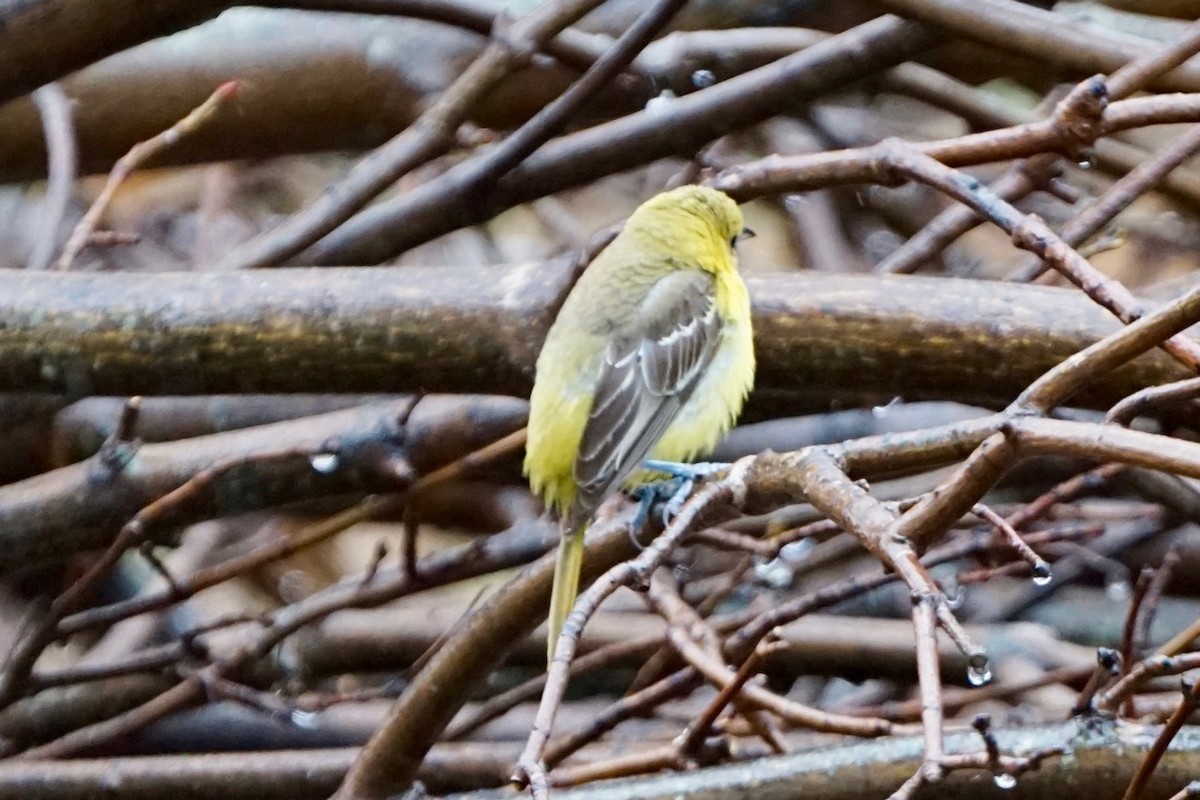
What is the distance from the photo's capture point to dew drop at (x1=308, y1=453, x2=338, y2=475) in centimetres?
270

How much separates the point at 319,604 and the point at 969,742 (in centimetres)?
126

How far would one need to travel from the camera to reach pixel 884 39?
2.92 metres

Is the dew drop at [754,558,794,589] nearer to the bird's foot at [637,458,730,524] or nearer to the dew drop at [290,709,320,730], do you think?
the bird's foot at [637,458,730,524]

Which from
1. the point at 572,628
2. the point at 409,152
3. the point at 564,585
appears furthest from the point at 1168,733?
the point at 409,152

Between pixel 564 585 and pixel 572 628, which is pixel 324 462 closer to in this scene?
pixel 564 585

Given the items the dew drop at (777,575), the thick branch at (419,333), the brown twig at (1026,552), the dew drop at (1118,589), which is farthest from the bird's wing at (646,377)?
the dew drop at (1118,589)

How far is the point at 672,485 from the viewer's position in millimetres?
2436

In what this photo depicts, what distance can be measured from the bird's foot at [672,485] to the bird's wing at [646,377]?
0.16ft

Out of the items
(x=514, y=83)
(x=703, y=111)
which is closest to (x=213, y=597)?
(x=514, y=83)

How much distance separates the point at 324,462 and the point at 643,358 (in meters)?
0.66

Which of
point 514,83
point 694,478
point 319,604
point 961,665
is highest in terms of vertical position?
point 514,83

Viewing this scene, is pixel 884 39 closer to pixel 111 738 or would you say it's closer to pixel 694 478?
pixel 694 478

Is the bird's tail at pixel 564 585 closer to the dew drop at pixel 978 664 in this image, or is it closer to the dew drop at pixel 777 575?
the dew drop at pixel 978 664

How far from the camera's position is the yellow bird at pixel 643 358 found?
249 cm
